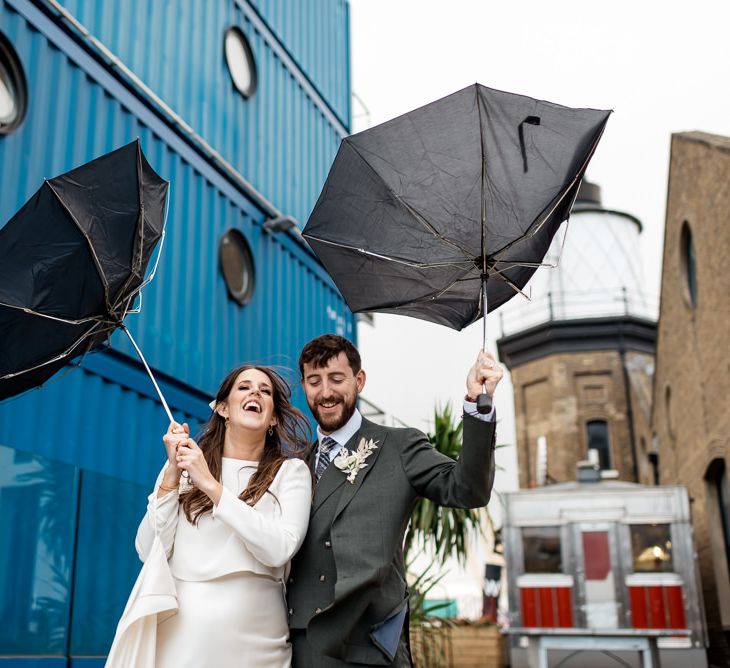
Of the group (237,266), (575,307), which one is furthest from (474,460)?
(575,307)

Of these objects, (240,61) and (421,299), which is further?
(240,61)

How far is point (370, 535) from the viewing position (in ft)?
9.05

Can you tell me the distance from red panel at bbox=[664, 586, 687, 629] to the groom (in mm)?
9925

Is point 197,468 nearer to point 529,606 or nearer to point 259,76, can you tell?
point 259,76

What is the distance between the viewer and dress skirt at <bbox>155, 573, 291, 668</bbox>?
2578 mm

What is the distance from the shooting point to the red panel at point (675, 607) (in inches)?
451

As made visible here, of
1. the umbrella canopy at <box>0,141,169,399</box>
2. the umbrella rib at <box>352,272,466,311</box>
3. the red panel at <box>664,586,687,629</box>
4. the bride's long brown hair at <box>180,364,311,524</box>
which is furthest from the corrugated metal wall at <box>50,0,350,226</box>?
the red panel at <box>664,586,687,629</box>

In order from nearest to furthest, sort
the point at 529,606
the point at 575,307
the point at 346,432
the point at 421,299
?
the point at 346,432
the point at 421,299
the point at 529,606
the point at 575,307

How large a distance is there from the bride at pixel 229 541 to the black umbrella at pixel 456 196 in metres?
0.76

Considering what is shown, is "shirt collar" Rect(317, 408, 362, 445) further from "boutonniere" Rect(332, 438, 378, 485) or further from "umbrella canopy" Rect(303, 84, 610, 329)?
"umbrella canopy" Rect(303, 84, 610, 329)

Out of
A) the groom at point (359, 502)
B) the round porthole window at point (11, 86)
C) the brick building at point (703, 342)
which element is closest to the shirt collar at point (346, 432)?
the groom at point (359, 502)

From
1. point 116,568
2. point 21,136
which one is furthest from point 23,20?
point 116,568

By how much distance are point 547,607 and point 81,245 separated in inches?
418

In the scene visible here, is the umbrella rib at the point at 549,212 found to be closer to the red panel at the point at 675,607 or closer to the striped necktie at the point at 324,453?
the striped necktie at the point at 324,453
